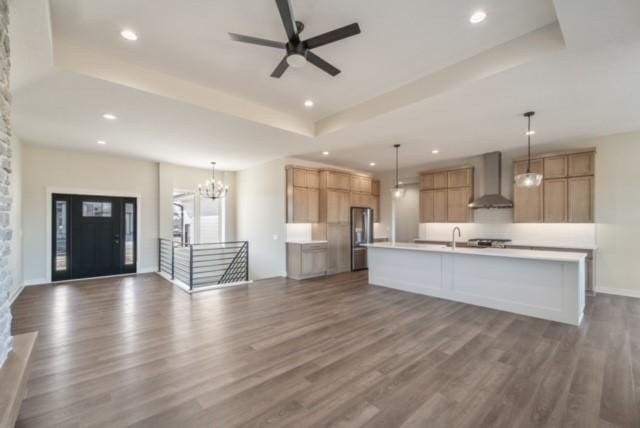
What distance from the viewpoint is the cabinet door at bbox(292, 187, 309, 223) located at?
7.01m

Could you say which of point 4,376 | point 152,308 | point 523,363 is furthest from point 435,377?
point 152,308

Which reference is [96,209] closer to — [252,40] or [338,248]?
[338,248]

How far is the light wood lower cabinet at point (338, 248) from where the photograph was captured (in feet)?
24.8

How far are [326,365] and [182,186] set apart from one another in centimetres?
724

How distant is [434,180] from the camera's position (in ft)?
25.5


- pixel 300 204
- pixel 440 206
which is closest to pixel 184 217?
pixel 300 204

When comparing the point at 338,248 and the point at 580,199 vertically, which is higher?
the point at 580,199

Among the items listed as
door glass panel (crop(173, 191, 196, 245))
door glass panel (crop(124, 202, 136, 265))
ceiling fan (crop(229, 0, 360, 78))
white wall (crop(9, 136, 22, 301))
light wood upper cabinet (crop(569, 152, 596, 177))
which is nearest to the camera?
ceiling fan (crop(229, 0, 360, 78))

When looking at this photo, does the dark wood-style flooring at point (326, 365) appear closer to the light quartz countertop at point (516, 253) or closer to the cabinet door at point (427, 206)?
the light quartz countertop at point (516, 253)

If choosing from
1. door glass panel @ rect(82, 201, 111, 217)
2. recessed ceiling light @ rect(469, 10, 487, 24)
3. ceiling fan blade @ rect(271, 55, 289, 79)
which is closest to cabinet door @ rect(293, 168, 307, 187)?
ceiling fan blade @ rect(271, 55, 289, 79)

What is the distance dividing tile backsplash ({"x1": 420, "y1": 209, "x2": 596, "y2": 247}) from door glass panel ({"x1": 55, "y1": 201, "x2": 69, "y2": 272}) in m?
9.22

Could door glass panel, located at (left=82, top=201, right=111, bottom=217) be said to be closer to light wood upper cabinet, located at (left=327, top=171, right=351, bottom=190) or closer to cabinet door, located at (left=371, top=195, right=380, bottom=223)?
light wood upper cabinet, located at (left=327, top=171, right=351, bottom=190)

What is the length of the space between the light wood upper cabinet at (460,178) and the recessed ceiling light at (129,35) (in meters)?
7.00

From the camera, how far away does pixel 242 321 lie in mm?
4008
